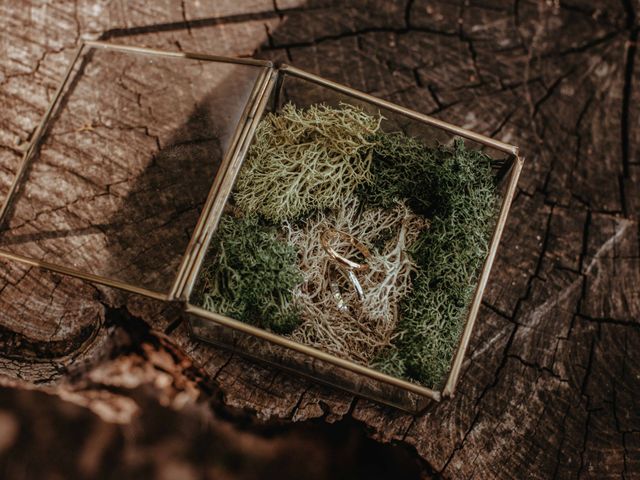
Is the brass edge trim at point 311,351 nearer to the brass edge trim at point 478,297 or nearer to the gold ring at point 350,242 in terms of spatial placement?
the brass edge trim at point 478,297

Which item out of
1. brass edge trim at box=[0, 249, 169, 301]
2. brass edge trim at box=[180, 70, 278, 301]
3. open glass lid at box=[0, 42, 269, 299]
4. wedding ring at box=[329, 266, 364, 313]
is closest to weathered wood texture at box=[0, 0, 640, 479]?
open glass lid at box=[0, 42, 269, 299]

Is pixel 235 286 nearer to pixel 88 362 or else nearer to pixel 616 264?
pixel 88 362

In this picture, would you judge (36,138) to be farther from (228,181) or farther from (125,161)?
(228,181)

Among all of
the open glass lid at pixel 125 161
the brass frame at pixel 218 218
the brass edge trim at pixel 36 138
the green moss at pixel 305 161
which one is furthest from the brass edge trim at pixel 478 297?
the brass edge trim at pixel 36 138

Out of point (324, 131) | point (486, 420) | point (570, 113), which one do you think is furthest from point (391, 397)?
point (570, 113)

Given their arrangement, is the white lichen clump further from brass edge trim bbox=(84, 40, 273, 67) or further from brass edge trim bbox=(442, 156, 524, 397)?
brass edge trim bbox=(84, 40, 273, 67)
